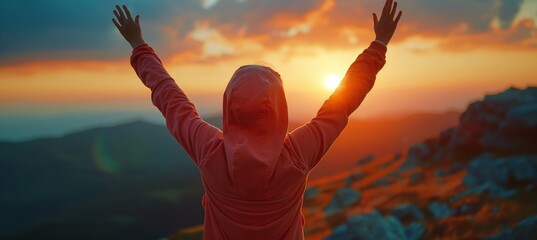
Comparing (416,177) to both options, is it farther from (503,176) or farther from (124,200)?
(124,200)

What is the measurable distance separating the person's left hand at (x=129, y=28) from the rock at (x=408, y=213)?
3056cm

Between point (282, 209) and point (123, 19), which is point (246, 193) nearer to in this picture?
point (282, 209)

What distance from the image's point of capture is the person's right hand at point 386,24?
3789 millimetres

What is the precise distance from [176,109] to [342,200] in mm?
44448

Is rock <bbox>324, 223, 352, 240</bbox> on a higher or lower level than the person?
lower

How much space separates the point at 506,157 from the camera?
120ft

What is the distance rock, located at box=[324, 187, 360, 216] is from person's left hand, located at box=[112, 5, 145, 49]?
1630 inches

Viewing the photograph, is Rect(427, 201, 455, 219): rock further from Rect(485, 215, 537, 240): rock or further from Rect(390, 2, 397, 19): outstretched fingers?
Rect(390, 2, 397, 19): outstretched fingers

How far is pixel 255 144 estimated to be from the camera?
8.79 ft

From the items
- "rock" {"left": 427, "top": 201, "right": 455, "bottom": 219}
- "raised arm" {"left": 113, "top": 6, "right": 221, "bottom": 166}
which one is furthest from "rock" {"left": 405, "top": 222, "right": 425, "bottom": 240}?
"raised arm" {"left": 113, "top": 6, "right": 221, "bottom": 166}

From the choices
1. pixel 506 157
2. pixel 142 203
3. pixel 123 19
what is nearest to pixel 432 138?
pixel 506 157

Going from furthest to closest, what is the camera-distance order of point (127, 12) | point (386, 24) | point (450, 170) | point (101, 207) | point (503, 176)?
point (101, 207)
point (450, 170)
point (503, 176)
point (127, 12)
point (386, 24)

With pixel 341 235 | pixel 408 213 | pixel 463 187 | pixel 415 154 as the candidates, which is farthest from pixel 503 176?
pixel 415 154

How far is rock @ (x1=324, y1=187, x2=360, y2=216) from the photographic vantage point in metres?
44.3
